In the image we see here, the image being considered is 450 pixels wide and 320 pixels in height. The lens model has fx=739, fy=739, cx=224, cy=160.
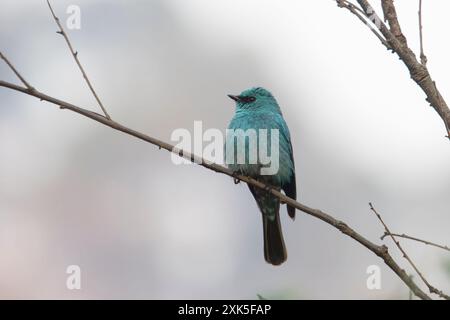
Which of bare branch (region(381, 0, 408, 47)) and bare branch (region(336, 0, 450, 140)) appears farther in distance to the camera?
bare branch (region(381, 0, 408, 47))

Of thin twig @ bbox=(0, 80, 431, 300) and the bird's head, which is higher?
the bird's head

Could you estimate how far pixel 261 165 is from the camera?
262 inches

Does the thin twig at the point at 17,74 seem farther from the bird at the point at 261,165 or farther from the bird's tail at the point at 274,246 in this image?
the bird's tail at the point at 274,246

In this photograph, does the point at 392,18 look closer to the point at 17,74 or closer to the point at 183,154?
the point at 183,154

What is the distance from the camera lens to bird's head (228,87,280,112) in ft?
23.4

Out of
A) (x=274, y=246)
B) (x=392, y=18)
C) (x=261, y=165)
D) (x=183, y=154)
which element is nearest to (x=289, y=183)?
(x=261, y=165)

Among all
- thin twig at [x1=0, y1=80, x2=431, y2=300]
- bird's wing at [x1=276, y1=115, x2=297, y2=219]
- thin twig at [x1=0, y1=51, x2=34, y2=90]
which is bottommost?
thin twig at [x1=0, y1=80, x2=431, y2=300]

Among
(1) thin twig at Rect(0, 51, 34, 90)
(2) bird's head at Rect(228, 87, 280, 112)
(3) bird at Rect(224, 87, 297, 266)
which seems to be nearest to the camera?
(1) thin twig at Rect(0, 51, 34, 90)

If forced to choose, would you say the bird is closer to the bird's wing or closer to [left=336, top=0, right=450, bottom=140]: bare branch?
the bird's wing

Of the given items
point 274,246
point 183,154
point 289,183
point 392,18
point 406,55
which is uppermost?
point 289,183

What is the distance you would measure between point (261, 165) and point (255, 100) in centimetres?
82

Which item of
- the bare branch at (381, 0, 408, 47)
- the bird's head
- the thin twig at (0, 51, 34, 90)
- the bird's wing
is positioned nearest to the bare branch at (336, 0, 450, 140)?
the bare branch at (381, 0, 408, 47)

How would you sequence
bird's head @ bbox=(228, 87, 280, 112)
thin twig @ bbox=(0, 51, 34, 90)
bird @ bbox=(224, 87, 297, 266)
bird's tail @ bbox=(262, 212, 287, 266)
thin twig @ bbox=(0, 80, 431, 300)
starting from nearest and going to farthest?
thin twig @ bbox=(0, 80, 431, 300) → thin twig @ bbox=(0, 51, 34, 90) → bird @ bbox=(224, 87, 297, 266) → bird's tail @ bbox=(262, 212, 287, 266) → bird's head @ bbox=(228, 87, 280, 112)
